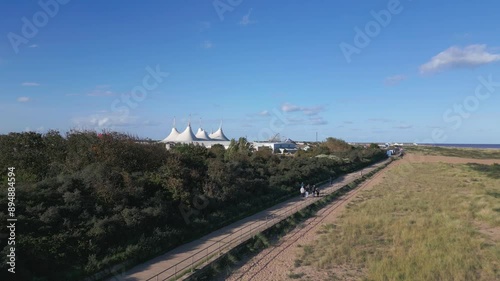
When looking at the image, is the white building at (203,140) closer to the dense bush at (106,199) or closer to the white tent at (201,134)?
the white tent at (201,134)

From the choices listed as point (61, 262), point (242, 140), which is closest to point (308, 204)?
point (61, 262)

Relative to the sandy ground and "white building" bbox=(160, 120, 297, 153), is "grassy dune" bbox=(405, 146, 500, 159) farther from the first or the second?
the sandy ground

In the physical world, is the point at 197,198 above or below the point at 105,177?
below

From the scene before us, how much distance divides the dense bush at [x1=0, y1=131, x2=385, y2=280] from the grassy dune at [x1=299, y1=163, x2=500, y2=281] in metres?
5.73

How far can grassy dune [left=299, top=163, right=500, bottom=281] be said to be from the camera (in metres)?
12.0

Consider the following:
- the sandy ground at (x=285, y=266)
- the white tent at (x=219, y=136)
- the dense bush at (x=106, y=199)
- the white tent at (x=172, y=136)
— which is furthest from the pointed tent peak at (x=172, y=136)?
the sandy ground at (x=285, y=266)

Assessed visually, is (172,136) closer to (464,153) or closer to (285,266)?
(285,266)

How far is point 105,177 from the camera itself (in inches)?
634

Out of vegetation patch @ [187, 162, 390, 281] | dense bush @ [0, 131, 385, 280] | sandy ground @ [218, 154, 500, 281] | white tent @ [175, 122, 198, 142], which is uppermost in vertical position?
white tent @ [175, 122, 198, 142]

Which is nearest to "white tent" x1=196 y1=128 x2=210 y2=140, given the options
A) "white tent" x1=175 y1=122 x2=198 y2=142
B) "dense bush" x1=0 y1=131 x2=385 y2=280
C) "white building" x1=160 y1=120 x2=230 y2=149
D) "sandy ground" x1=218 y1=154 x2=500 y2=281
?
"white building" x1=160 y1=120 x2=230 y2=149

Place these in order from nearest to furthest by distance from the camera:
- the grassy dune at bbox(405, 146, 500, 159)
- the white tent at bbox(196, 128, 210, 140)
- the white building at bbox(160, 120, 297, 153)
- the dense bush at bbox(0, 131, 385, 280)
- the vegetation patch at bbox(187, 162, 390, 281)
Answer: the dense bush at bbox(0, 131, 385, 280) < the vegetation patch at bbox(187, 162, 390, 281) < the white building at bbox(160, 120, 297, 153) < the white tent at bbox(196, 128, 210, 140) < the grassy dune at bbox(405, 146, 500, 159)

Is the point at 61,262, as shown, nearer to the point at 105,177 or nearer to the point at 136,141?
the point at 105,177

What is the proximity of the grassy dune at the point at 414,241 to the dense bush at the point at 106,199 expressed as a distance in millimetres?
5730

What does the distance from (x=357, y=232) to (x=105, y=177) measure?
12.1 meters
